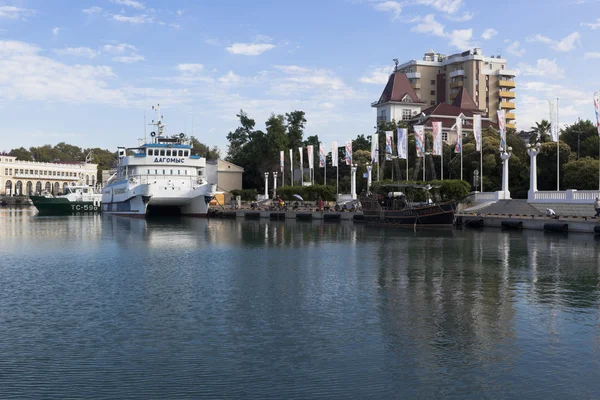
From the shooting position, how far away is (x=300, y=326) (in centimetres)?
1653

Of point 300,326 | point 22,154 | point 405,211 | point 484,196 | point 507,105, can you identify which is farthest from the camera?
point 22,154

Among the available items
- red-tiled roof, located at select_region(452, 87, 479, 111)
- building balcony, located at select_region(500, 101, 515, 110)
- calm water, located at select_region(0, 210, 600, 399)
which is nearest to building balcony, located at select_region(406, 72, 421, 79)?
red-tiled roof, located at select_region(452, 87, 479, 111)

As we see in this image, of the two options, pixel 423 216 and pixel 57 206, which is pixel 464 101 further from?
pixel 57 206

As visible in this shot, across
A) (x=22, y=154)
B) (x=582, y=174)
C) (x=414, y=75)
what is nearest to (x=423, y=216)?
(x=582, y=174)

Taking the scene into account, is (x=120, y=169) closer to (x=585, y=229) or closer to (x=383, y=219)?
(x=383, y=219)

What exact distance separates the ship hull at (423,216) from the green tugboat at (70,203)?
53033 mm

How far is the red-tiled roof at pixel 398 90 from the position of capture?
113000mm

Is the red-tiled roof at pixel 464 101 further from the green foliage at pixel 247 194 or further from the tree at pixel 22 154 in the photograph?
the tree at pixel 22 154

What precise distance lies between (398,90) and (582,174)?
60738 millimetres

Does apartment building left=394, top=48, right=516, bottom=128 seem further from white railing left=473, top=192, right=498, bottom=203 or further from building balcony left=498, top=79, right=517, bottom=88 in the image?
white railing left=473, top=192, right=498, bottom=203

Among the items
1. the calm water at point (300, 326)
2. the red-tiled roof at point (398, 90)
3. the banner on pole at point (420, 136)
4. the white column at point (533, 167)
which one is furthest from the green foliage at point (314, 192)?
the calm water at point (300, 326)

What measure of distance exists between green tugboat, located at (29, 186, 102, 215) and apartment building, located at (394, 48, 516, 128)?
179ft

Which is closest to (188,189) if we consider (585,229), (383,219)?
(383,219)

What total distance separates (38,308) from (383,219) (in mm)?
41932
